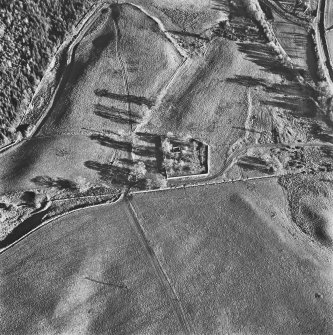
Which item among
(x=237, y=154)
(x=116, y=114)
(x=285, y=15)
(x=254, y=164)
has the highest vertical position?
(x=285, y=15)

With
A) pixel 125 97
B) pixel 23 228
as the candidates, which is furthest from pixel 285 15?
pixel 23 228

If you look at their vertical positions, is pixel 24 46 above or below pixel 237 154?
above

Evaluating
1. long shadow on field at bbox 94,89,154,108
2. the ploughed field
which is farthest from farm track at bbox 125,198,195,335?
long shadow on field at bbox 94,89,154,108

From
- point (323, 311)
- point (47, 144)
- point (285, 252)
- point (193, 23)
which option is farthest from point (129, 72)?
point (323, 311)

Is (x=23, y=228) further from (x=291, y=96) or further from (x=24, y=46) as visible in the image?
(x=291, y=96)

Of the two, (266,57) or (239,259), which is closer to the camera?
(239,259)

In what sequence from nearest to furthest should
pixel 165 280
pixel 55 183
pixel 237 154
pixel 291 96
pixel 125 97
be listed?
1. pixel 165 280
2. pixel 55 183
3. pixel 125 97
4. pixel 237 154
5. pixel 291 96

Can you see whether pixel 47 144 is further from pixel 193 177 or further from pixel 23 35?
pixel 193 177
